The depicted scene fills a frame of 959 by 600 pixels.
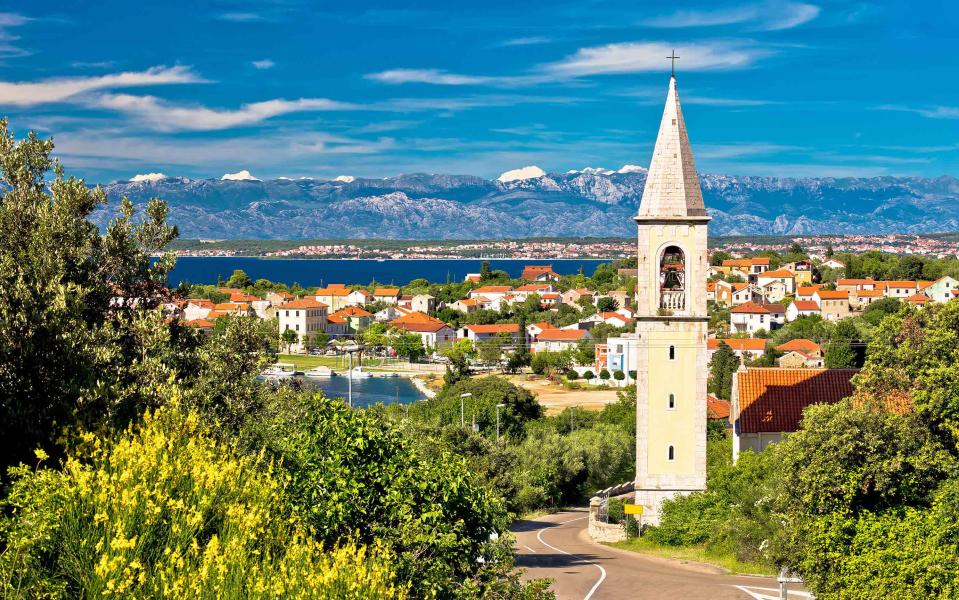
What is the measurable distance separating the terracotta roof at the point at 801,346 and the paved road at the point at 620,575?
5409 cm

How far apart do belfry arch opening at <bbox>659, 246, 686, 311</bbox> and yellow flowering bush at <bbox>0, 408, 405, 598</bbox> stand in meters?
18.7

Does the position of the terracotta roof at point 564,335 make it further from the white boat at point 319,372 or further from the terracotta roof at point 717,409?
the terracotta roof at point 717,409

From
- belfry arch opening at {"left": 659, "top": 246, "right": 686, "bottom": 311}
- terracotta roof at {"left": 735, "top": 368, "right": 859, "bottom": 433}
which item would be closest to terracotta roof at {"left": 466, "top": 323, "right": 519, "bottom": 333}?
terracotta roof at {"left": 735, "top": 368, "right": 859, "bottom": 433}

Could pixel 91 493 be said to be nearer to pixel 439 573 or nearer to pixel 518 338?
pixel 439 573

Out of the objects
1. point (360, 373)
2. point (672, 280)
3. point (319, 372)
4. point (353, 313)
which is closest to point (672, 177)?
point (672, 280)

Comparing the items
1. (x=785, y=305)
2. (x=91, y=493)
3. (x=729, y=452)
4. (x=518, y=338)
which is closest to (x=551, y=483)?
(x=729, y=452)

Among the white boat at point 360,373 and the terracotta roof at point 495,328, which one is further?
the terracotta roof at point 495,328

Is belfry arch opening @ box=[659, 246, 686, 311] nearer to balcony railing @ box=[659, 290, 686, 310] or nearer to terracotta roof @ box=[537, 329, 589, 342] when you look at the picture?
balcony railing @ box=[659, 290, 686, 310]

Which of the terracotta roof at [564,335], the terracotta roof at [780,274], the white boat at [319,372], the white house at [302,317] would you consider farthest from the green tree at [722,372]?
the terracotta roof at [780,274]

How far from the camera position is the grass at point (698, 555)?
74.5 feet

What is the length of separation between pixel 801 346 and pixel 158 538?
75.0 meters

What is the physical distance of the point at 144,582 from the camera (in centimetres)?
798

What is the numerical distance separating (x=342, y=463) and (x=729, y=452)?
2243cm

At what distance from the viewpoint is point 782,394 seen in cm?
3023
